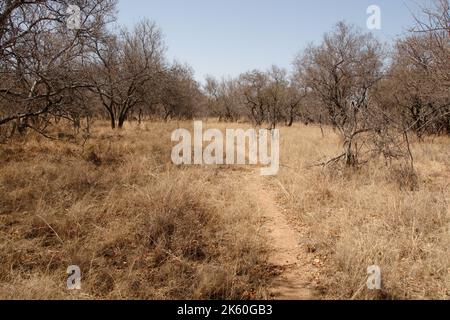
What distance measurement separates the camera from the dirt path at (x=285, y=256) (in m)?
3.53

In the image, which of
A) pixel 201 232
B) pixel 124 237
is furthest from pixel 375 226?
pixel 124 237

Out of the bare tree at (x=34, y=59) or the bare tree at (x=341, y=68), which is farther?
the bare tree at (x=341, y=68)

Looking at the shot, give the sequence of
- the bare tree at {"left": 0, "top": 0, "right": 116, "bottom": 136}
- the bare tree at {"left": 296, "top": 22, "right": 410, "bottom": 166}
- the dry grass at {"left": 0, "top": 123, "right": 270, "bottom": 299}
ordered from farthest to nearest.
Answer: the bare tree at {"left": 296, "top": 22, "right": 410, "bottom": 166}
the bare tree at {"left": 0, "top": 0, "right": 116, "bottom": 136}
the dry grass at {"left": 0, "top": 123, "right": 270, "bottom": 299}

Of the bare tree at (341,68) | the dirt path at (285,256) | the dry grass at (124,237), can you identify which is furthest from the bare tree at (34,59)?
the bare tree at (341,68)

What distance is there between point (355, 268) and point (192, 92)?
2897 centimetres

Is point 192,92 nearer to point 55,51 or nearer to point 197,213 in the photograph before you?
point 55,51

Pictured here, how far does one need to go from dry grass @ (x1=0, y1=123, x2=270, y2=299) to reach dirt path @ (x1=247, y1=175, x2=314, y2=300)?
19cm

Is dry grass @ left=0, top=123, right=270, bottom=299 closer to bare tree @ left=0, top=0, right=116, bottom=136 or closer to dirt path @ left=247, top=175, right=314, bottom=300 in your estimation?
dirt path @ left=247, top=175, right=314, bottom=300

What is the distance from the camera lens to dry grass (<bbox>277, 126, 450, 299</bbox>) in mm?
3502

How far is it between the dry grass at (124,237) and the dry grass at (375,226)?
832 mm

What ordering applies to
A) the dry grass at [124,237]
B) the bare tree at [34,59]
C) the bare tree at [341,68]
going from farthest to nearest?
the bare tree at [341,68], the bare tree at [34,59], the dry grass at [124,237]

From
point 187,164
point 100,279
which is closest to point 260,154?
point 187,164

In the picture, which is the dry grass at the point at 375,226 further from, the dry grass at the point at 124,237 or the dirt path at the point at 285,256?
Answer: the dry grass at the point at 124,237

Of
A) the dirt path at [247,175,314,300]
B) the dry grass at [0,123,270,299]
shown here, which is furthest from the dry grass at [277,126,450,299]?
the dry grass at [0,123,270,299]
